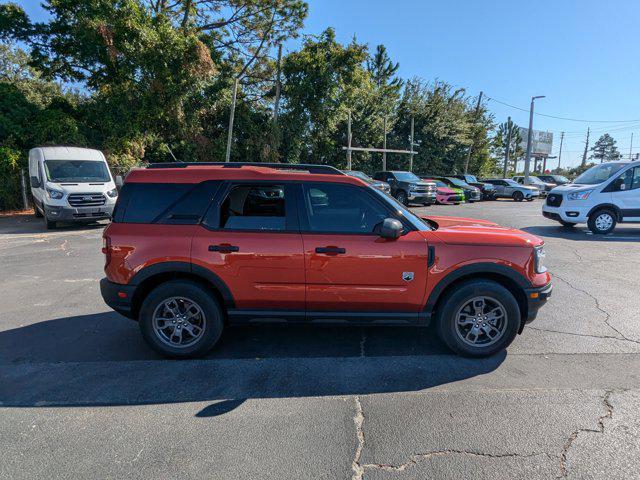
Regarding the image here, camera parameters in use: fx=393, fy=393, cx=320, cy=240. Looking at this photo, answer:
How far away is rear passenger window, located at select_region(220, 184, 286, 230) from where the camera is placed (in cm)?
380

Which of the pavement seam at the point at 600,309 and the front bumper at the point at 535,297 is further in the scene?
the pavement seam at the point at 600,309

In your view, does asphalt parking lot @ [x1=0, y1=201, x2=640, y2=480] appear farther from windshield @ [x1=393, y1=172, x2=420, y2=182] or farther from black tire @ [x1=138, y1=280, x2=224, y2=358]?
windshield @ [x1=393, y1=172, x2=420, y2=182]

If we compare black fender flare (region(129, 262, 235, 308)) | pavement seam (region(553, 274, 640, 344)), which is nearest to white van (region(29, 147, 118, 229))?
black fender flare (region(129, 262, 235, 308))

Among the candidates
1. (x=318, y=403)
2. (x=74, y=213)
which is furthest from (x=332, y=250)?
(x=74, y=213)

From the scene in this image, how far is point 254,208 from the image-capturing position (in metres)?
3.88

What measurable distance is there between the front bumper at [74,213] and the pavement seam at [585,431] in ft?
38.0

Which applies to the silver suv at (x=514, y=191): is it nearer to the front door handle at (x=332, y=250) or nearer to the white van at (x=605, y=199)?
the white van at (x=605, y=199)

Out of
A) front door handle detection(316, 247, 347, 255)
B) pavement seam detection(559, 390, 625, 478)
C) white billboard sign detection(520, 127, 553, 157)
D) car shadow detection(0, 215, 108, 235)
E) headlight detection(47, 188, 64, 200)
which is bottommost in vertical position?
pavement seam detection(559, 390, 625, 478)

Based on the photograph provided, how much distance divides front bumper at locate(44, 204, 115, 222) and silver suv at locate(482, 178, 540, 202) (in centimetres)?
2412

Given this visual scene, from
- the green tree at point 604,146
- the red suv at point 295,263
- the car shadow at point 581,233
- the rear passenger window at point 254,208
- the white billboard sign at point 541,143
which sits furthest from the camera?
the green tree at point 604,146

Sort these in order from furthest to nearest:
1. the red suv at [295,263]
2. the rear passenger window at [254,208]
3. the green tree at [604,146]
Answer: the green tree at [604,146], the rear passenger window at [254,208], the red suv at [295,263]

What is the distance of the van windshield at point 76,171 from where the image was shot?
1198cm

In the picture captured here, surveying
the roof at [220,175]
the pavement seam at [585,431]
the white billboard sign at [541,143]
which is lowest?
the pavement seam at [585,431]

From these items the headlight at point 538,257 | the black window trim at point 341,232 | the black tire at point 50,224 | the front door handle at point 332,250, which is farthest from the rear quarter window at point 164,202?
the black tire at point 50,224
